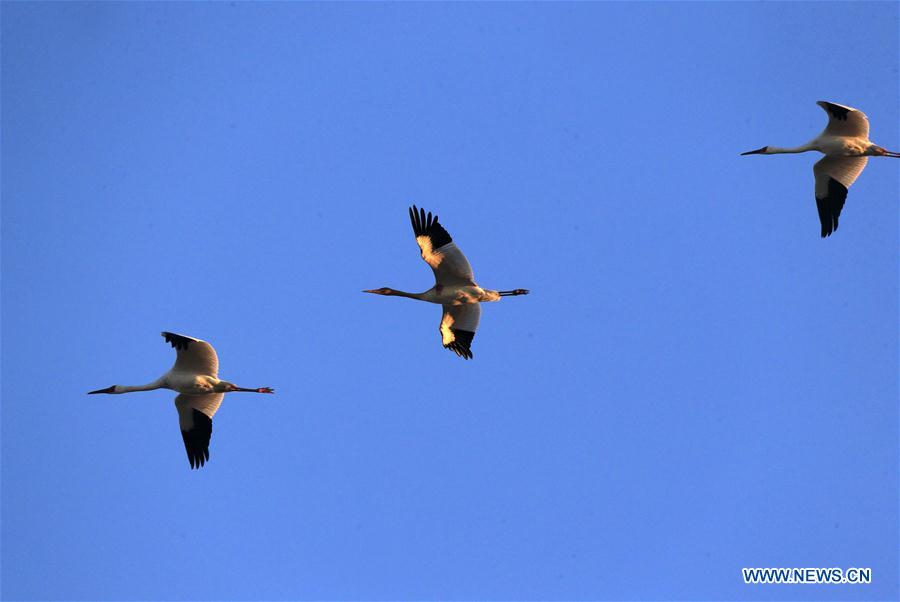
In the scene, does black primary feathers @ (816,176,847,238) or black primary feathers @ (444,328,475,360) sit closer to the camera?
black primary feathers @ (444,328,475,360)

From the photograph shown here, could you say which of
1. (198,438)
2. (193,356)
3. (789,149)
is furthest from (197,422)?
(789,149)

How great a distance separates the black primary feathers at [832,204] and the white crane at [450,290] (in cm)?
674

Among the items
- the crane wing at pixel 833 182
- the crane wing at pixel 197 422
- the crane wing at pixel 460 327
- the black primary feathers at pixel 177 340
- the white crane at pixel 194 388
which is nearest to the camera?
the black primary feathers at pixel 177 340

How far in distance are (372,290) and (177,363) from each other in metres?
4.42

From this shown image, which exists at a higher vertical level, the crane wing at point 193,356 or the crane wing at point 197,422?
the crane wing at point 193,356

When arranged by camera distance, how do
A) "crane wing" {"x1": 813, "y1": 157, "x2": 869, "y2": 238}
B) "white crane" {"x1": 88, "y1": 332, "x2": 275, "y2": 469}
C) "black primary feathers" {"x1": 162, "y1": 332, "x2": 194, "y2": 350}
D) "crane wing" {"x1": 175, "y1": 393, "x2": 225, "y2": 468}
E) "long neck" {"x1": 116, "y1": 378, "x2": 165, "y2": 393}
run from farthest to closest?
"crane wing" {"x1": 813, "y1": 157, "x2": 869, "y2": 238} < "crane wing" {"x1": 175, "y1": 393, "x2": 225, "y2": 468} < "long neck" {"x1": 116, "y1": 378, "x2": 165, "y2": 393} < "white crane" {"x1": 88, "y1": 332, "x2": 275, "y2": 469} < "black primary feathers" {"x1": 162, "y1": 332, "x2": 194, "y2": 350}

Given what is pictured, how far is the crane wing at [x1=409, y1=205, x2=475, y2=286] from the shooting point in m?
25.7

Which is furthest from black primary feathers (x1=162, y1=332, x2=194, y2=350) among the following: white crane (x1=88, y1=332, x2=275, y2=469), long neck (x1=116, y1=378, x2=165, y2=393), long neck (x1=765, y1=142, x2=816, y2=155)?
long neck (x1=765, y1=142, x2=816, y2=155)

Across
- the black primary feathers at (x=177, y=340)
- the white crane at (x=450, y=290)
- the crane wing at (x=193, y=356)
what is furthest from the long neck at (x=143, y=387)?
the white crane at (x=450, y=290)

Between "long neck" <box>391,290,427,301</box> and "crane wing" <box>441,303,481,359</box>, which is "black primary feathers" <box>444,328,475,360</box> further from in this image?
"long neck" <box>391,290,427,301</box>

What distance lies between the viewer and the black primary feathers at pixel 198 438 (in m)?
26.3

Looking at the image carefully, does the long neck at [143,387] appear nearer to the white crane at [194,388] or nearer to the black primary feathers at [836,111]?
the white crane at [194,388]

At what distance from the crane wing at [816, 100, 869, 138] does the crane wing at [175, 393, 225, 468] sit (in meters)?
13.7

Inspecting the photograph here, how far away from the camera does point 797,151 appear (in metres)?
27.9
